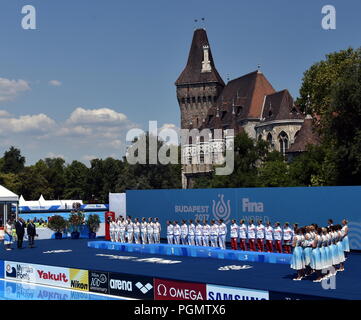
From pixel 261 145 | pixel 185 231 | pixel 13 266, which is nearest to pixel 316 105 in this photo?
pixel 261 145

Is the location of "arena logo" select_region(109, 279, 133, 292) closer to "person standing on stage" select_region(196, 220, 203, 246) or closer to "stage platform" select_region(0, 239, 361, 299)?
"stage platform" select_region(0, 239, 361, 299)

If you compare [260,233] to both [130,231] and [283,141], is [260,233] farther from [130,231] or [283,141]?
[283,141]

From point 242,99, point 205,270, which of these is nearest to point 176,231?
point 205,270

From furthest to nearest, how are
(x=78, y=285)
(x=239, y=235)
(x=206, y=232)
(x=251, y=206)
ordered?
(x=251, y=206) < (x=206, y=232) < (x=239, y=235) < (x=78, y=285)

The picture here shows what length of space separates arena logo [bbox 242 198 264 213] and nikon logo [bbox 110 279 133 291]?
11376mm

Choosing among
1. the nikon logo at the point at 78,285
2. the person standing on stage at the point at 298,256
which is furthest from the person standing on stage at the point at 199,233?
the person standing on stage at the point at 298,256

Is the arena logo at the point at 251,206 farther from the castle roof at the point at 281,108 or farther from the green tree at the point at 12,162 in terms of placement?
the green tree at the point at 12,162

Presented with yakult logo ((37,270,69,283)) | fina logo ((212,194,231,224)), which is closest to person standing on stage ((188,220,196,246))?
fina logo ((212,194,231,224))

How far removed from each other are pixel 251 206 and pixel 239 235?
2.69 meters

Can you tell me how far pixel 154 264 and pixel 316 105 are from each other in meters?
37.3

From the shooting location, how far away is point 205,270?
1991 cm

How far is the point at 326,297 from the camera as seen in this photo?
12.3 metres

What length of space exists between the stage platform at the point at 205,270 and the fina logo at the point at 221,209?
14.3ft

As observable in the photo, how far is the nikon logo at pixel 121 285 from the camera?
16453mm
